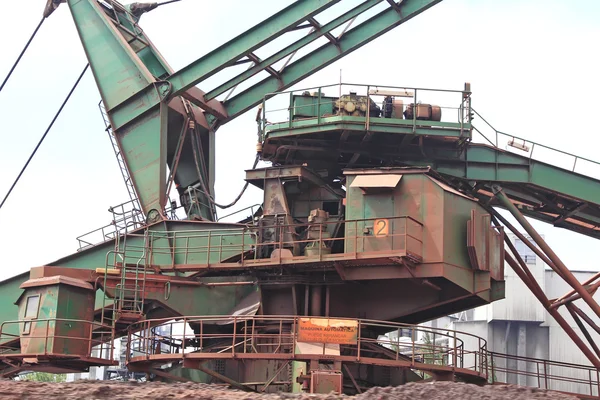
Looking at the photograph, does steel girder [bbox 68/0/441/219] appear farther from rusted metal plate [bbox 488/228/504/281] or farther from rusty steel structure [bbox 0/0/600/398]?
rusted metal plate [bbox 488/228/504/281]

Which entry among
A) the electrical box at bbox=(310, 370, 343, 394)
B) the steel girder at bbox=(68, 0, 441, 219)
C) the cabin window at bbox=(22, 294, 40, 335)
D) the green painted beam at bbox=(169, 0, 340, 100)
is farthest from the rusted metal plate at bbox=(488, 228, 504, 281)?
the cabin window at bbox=(22, 294, 40, 335)

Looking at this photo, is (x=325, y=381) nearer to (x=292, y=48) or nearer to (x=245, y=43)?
(x=245, y=43)

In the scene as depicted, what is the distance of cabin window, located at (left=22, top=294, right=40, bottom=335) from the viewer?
25125 millimetres

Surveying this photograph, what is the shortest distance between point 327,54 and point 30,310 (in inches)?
489

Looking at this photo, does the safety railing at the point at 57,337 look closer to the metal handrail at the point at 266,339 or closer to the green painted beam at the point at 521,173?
the metal handrail at the point at 266,339

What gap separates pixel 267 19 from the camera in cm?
2825

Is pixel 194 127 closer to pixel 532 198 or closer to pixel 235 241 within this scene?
pixel 235 241

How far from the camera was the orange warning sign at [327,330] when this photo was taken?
75.2 feet

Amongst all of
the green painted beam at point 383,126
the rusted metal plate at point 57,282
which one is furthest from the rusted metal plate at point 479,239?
the rusted metal plate at point 57,282

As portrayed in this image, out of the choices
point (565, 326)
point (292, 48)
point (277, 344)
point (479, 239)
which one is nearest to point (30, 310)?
point (277, 344)

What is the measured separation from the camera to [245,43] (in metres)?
28.5

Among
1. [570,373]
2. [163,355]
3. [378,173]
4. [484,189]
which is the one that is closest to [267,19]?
[378,173]

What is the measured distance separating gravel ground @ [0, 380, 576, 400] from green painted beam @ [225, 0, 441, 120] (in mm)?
15965

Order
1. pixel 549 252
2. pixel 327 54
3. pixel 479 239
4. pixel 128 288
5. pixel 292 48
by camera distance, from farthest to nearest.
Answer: pixel 327 54
pixel 292 48
pixel 549 252
pixel 128 288
pixel 479 239
